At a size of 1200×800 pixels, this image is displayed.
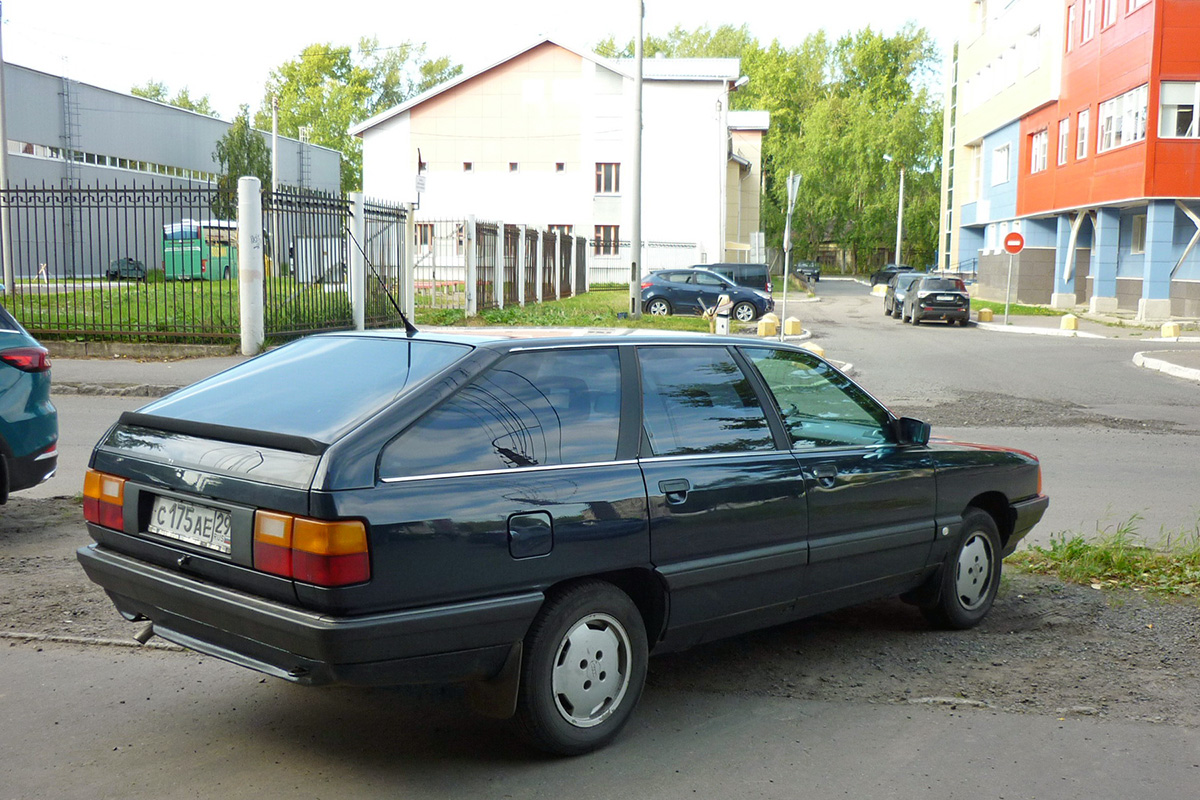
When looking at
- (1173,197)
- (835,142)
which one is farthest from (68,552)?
(835,142)

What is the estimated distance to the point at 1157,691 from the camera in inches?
185

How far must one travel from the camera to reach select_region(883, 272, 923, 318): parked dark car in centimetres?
3659

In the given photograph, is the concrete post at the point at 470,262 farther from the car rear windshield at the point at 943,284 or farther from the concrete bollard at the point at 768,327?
the car rear windshield at the point at 943,284

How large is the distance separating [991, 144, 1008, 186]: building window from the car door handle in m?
48.7

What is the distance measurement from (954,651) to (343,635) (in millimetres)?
3103

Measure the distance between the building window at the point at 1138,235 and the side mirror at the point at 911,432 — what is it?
3546 centimetres

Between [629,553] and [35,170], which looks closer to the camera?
[629,553]

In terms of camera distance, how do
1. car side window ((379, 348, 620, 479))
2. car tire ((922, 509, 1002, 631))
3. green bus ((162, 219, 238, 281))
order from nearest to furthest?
car side window ((379, 348, 620, 479)) < car tire ((922, 509, 1002, 631)) < green bus ((162, 219, 238, 281))

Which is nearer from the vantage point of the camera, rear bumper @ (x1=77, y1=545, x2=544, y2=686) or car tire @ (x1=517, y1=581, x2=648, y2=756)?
rear bumper @ (x1=77, y1=545, x2=544, y2=686)

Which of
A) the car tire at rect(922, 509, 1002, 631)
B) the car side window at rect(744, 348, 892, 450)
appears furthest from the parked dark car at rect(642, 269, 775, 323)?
the car side window at rect(744, 348, 892, 450)

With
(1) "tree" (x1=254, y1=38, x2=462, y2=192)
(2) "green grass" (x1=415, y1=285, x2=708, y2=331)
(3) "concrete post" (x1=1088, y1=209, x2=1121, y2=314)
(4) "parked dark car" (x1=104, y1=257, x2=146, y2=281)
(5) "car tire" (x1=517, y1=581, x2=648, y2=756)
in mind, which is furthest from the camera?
(1) "tree" (x1=254, y1=38, x2=462, y2=192)

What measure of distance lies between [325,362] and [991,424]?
1115 centimetres

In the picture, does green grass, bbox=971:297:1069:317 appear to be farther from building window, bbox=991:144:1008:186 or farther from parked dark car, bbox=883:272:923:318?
building window, bbox=991:144:1008:186

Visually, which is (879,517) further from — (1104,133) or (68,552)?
(1104,133)
